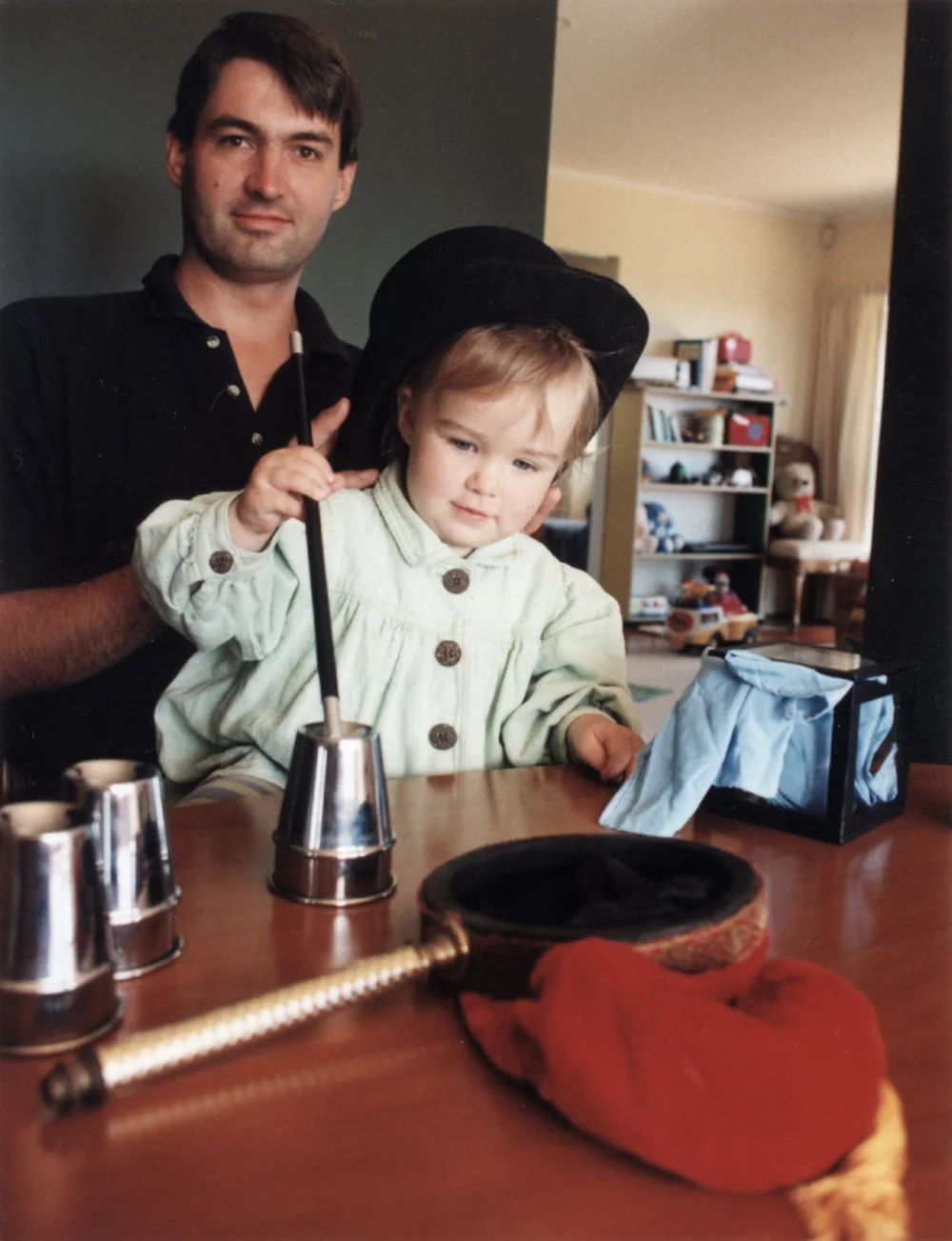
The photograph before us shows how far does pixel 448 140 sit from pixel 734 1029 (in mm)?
1937

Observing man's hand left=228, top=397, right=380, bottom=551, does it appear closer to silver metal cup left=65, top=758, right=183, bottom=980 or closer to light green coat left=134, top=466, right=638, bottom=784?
light green coat left=134, top=466, right=638, bottom=784

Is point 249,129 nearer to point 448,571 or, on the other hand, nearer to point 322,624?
point 448,571

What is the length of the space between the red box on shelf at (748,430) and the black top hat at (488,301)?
18.6ft

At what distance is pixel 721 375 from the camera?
21.4ft

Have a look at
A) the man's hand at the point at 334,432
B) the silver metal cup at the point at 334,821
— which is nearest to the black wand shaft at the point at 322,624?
the silver metal cup at the point at 334,821

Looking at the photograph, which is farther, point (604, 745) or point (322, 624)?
point (604, 745)

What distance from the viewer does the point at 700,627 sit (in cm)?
585

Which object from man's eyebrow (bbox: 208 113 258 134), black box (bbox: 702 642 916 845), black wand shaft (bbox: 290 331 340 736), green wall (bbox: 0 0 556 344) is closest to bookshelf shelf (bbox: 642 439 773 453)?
green wall (bbox: 0 0 556 344)

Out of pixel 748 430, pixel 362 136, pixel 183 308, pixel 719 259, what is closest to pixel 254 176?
pixel 183 308

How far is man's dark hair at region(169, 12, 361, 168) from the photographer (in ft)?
5.01

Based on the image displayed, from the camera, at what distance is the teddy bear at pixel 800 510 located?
6.80m

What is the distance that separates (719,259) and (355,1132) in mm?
6884

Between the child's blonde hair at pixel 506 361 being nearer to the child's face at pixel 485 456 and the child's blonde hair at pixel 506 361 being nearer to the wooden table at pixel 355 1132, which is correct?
the child's face at pixel 485 456

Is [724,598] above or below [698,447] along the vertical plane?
below
